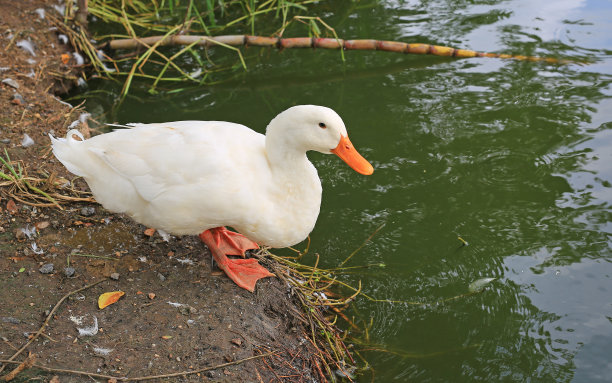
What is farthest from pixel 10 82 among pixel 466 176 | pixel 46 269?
pixel 466 176

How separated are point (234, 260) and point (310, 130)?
1.10 metres

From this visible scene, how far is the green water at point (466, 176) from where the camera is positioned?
402 cm

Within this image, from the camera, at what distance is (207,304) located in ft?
12.1

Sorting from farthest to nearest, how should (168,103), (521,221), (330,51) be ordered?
(330,51)
(168,103)
(521,221)

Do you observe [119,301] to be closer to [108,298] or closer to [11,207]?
[108,298]

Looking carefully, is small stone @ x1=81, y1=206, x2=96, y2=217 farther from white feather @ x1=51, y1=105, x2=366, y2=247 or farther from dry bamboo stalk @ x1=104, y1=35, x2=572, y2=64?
dry bamboo stalk @ x1=104, y1=35, x2=572, y2=64

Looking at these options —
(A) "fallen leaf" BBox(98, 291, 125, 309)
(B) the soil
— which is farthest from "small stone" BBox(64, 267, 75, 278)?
(A) "fallen leaf" BBox(98, 291, 125, 309)

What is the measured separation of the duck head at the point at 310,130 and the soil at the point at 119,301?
104cm

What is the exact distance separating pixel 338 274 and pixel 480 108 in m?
2.62

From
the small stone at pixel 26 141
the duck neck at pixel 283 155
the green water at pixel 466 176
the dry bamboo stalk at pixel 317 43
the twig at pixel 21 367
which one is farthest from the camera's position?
the dry bamboo stalk at pixel 317 43

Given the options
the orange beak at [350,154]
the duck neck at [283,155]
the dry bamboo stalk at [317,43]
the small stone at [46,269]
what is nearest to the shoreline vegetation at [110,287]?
the small stone at [46,269]

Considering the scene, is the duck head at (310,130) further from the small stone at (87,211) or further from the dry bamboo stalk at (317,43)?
the dry bamboo stalk at (317,43)

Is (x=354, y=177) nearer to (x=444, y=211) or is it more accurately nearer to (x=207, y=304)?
(x=444, y=211)

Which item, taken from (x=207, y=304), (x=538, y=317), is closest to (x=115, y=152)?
(x=207, y=304)
